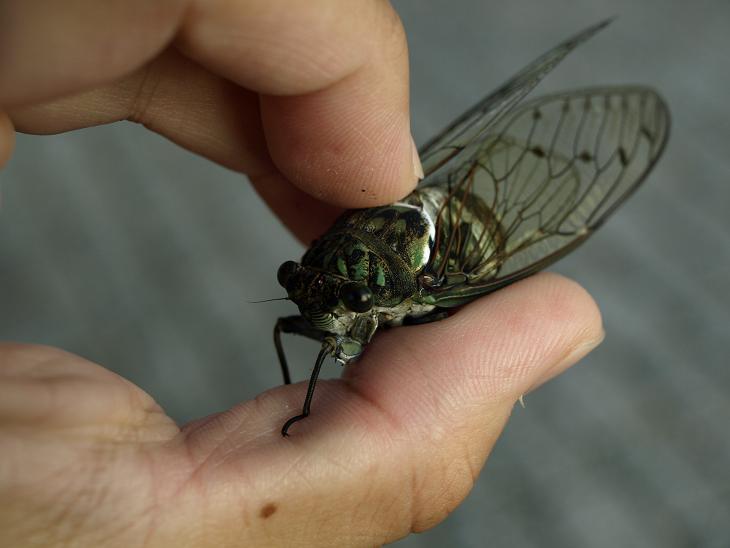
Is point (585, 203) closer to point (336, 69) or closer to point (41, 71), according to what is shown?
point (336, 69)

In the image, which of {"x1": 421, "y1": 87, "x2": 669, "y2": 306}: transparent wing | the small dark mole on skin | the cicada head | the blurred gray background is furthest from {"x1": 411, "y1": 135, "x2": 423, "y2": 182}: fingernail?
the blurred gray background

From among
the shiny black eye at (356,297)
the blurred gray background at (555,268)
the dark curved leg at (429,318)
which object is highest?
the shiny black eye at (356,297)

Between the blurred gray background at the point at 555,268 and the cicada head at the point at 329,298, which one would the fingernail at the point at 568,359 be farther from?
the blurred gray background at the point at 555,268

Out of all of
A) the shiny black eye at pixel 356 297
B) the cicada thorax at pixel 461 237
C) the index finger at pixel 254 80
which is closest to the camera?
the index finger at pixel 254 80

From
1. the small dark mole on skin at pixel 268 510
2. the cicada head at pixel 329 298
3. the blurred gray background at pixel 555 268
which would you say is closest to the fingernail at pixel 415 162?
the cicada head at pixel 329 298

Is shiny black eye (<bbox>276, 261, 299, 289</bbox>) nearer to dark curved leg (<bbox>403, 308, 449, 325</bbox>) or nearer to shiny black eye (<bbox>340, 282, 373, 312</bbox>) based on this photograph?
shiny black eye (<bbox>340, 282, 373, 312</bbox>)

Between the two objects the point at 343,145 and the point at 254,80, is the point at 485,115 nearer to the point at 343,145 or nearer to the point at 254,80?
the point at 343,145

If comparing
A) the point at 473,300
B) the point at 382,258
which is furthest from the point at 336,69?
the point at 473,300
